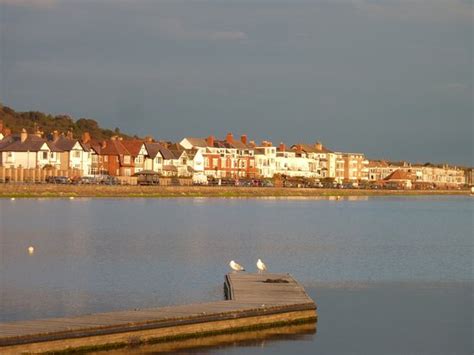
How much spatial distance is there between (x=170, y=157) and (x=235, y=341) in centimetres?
11233

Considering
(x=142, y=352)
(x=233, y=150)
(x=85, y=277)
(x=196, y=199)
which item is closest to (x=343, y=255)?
(x=85, y=277)

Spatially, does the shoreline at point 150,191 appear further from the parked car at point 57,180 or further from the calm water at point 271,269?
the calm water at point 271,269

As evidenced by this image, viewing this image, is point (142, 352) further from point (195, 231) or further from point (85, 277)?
point (195, 231)

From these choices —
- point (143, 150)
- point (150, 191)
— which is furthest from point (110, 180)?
point (143, 150)

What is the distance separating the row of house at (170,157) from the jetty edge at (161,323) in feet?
298

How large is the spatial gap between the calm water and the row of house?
152 ft

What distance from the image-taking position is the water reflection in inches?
859

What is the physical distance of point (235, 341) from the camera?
76.3 feet

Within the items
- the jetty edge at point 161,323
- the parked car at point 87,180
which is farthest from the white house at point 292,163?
the jetty edge at point 161,323

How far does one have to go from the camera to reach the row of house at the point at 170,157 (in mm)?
115312

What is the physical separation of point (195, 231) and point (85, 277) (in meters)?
25.7

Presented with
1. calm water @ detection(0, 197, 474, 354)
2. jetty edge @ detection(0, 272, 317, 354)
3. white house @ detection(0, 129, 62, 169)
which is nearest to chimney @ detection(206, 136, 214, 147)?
white house @ detection(0, 129, 62, 169)

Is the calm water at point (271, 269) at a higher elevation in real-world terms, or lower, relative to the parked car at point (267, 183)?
lower

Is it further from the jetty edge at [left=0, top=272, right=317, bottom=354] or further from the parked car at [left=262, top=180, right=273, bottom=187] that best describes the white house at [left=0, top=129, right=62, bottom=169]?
the jetty edge at [left=0, top=272, right=317, bottom=354]
